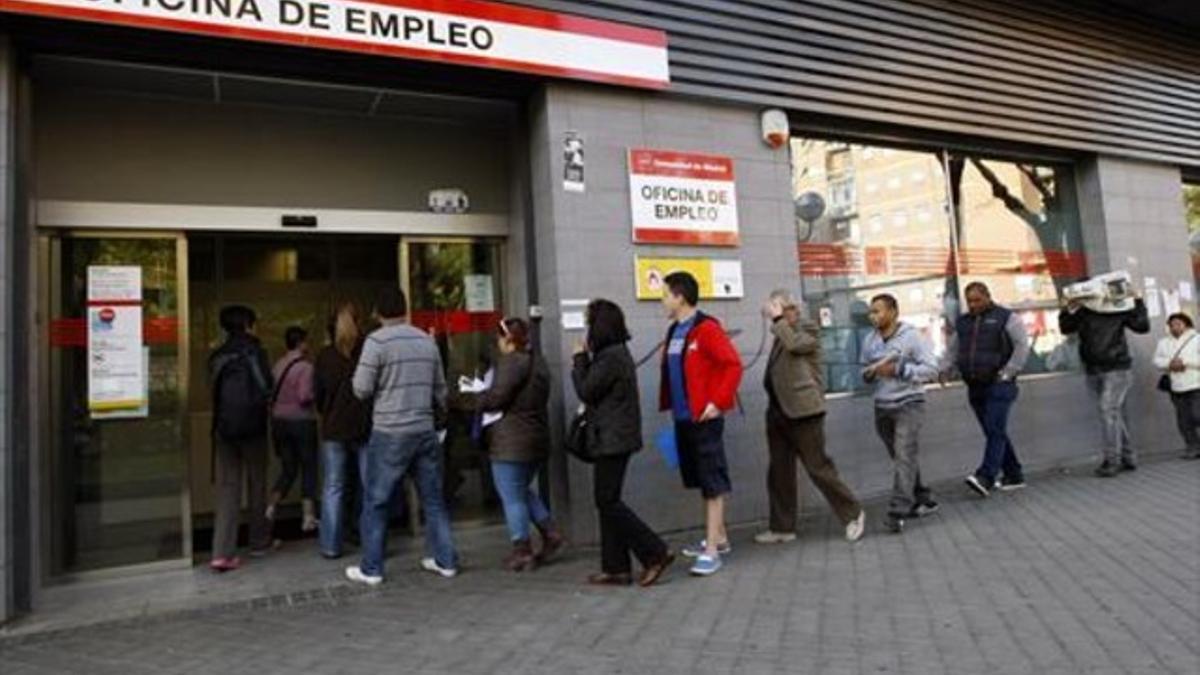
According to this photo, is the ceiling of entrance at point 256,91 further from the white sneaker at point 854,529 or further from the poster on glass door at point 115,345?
the white sneaker at point 854,529

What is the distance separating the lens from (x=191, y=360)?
7.89 m

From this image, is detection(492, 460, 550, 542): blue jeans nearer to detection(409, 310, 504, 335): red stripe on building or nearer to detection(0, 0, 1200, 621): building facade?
detection(0, 0, 1200, 621): building facade

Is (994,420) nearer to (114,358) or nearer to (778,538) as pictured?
(778,538)

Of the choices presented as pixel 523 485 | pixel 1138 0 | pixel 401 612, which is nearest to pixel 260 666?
pixel 401 612

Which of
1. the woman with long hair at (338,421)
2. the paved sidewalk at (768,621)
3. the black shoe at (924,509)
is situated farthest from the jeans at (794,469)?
the woman with long hair at (338,421)

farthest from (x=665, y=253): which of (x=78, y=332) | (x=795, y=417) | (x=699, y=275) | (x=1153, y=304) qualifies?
(x=1153, y=304)

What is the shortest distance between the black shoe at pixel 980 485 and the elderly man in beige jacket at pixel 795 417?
1736mm

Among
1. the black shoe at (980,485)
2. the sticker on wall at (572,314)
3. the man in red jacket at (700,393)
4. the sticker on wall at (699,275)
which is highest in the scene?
the sticker on wall at (699,275)

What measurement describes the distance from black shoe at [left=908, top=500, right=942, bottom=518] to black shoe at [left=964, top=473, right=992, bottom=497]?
599 mm

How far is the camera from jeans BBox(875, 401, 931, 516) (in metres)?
6.27

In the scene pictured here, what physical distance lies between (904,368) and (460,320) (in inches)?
135

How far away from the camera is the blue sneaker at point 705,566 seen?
5.41 meters

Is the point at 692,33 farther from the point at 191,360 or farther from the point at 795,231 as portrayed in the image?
the point at 191,360

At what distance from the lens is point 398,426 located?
18.1 feet
